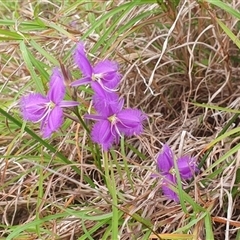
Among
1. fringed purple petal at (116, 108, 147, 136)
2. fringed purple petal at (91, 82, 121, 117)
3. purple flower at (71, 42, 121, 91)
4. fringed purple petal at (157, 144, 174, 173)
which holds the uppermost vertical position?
purple flower at (71, 42, 121, 91)

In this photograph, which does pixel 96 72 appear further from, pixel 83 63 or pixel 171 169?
pixel 171 169

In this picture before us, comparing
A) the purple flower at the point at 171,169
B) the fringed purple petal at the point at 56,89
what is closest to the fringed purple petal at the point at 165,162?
the purple flower at the point at 171,169

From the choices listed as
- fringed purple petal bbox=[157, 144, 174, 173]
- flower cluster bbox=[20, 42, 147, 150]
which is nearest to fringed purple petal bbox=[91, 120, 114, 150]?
flower cluster bbox=[20, 42, 147, 150]

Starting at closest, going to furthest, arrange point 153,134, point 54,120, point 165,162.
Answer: point 54,120 < point 165,162 < point 153,134

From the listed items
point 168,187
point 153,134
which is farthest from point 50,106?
point 153,134

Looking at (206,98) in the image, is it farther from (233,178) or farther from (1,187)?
(1,187)

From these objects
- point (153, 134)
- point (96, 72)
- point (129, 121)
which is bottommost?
point (153, 134)

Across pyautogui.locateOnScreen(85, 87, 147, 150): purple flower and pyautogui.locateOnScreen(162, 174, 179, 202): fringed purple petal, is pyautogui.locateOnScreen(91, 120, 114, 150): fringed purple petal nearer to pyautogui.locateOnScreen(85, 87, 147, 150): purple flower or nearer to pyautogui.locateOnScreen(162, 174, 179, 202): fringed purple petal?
pyautogui.locateOnScreen(85, 87, 147, 150): purple flower
